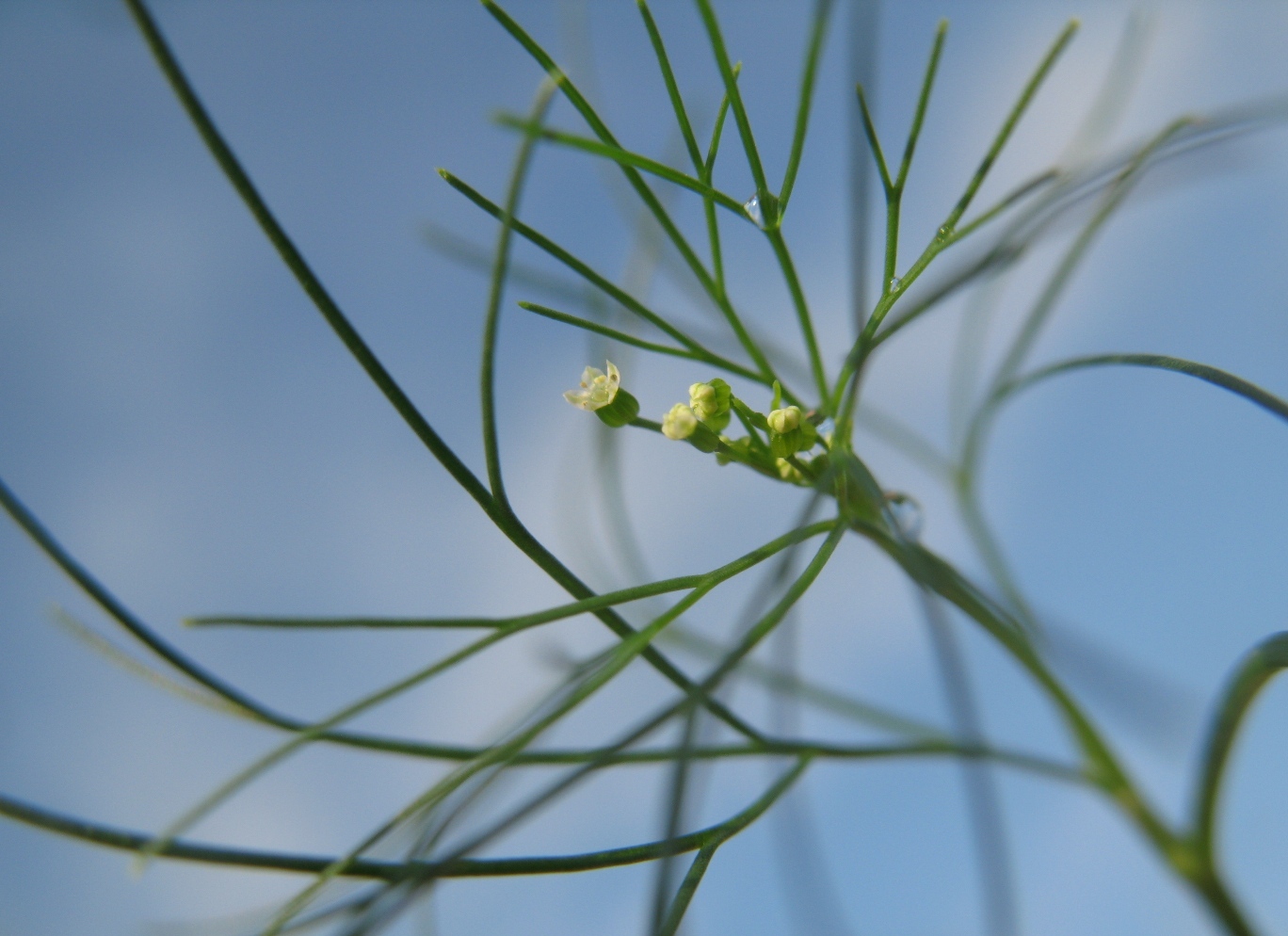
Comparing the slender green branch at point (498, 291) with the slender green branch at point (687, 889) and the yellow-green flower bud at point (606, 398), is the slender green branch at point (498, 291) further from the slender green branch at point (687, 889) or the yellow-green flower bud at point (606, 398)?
the slender green branch at point (687, 889)

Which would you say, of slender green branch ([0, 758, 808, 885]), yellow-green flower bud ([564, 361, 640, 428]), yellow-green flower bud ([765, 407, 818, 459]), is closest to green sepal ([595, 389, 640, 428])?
yellow-green flower bud ([564, 361, 640, 428])

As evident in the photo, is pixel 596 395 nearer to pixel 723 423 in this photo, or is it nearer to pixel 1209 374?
pixel 723 423

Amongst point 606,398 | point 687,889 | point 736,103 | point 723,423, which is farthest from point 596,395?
point 687,889

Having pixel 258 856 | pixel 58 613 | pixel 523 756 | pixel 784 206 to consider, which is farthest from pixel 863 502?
pixel 58 613

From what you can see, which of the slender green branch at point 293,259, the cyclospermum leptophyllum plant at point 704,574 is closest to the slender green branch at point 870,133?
the cyclospermum leptophyllum plant at point 704,574

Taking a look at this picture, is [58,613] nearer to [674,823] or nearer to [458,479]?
[458,479]
